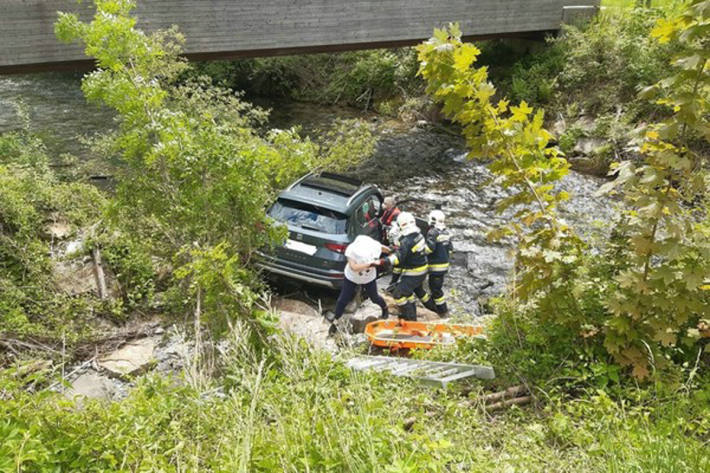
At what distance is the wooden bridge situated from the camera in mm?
10109

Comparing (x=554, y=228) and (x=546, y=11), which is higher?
(x=546, y=11)

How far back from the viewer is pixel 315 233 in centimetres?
755

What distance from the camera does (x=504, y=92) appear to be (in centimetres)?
1759

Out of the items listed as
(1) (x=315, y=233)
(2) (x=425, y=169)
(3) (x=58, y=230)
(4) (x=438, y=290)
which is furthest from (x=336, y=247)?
(2) (x=425, y=169)

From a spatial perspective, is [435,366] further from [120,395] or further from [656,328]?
[120,395]

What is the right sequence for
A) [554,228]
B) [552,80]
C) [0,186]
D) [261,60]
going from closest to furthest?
[554,228], [0,186], [552,80], [261,60]

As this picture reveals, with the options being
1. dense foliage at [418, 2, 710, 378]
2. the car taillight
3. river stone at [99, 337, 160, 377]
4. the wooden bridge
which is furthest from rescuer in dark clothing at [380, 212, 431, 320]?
the wooden bridge

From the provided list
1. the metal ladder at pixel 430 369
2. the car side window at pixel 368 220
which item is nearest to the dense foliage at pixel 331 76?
the car side window at pixel 368 220

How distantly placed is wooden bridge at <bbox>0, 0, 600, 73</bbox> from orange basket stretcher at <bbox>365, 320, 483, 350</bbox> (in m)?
9.29

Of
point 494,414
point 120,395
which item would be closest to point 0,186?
point 120,395

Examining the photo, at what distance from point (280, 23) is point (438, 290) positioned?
30.3ft

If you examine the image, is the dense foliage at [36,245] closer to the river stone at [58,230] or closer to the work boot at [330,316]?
the river stone at [58,230]

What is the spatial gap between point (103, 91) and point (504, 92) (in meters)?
15.1

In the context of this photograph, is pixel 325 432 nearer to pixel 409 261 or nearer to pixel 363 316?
pixel 409 261
